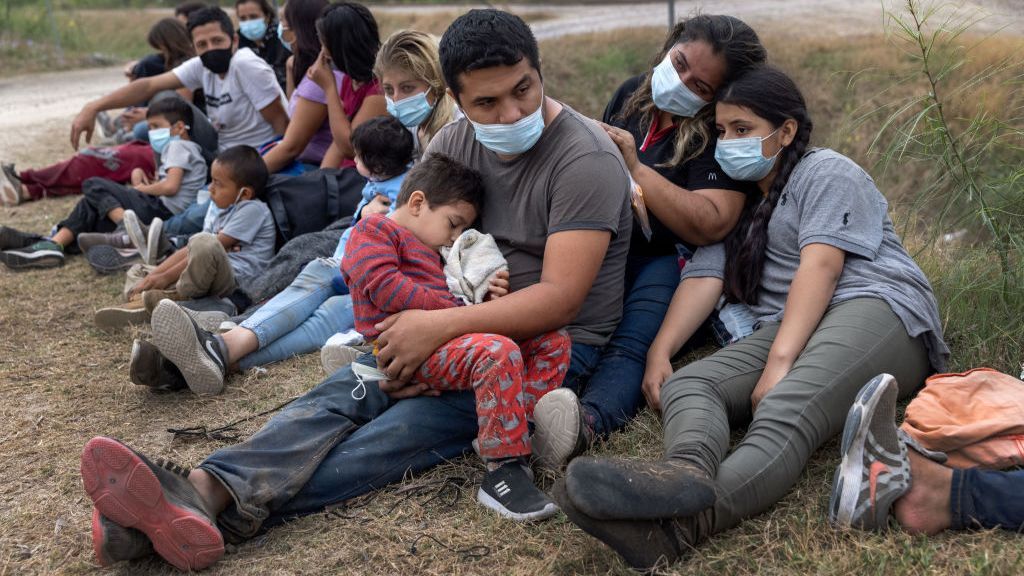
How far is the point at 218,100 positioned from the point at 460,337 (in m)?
3.71

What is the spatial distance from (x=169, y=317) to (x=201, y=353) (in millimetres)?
222

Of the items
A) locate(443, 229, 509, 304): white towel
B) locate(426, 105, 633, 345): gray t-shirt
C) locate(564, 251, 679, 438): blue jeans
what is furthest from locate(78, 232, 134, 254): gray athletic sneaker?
locate(564, 251, 679, 438): blue jeans

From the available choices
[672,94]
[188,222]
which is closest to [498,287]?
[672,94]

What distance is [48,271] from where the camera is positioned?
17.7ft

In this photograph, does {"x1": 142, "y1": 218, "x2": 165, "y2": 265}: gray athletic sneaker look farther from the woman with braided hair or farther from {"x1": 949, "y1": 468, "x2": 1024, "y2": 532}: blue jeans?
{"x1": 949, "y1": 468, "x2": 1024, "y2": 532}: blue jeans

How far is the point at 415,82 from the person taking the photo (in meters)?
4.01

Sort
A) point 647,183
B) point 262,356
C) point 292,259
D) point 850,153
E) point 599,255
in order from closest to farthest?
1. point 599,255
2. point 647,183
3. point 262,356
4. point 292,259
5. point 850,153

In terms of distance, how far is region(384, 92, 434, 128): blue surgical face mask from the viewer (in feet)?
13.2

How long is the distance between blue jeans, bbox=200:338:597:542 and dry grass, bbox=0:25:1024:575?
2.2 inches

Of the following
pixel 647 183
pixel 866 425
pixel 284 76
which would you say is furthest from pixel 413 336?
pixel 284 76

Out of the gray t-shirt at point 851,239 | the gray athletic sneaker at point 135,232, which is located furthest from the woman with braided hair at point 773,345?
the gray athletic sneaker at point 135,232

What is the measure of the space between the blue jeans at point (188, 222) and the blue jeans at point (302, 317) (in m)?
1.48

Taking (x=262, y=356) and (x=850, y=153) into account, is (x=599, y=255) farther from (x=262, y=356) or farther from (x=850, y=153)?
(x=850, y=153)

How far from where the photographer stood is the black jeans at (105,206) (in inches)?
222
